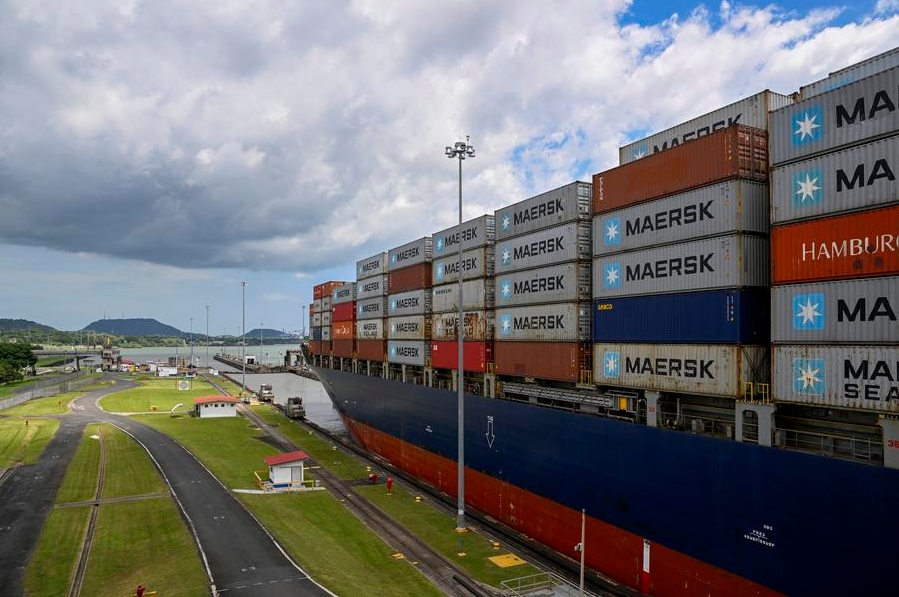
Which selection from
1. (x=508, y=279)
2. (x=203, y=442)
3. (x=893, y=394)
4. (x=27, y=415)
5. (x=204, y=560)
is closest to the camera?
(x=893, y=394)

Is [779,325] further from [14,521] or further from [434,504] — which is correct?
[14,521]

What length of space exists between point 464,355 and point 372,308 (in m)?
21.4

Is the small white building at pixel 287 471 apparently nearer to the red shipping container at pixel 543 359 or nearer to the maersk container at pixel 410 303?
the maersk container at pixel 410 303

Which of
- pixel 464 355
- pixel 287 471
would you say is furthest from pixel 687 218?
pixel 287 471

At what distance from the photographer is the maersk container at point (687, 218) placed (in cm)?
2247

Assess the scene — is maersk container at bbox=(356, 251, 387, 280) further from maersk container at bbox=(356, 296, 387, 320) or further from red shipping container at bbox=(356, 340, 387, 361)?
red shipping container at bbox=(356, 340, 387, 361)

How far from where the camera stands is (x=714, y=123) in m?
26.8

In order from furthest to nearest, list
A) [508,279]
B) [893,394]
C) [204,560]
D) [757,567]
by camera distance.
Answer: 1. [508,279]
2. [204,560]
3. [757,567]
4. [893,394]

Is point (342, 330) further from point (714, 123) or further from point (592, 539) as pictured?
point (714, 123)

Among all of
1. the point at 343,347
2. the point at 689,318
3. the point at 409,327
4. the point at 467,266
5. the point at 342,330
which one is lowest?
the point at 343,347

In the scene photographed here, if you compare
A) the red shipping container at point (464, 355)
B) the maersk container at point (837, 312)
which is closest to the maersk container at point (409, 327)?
the red shipping container at point (464, 355)

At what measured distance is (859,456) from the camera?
19.0 m

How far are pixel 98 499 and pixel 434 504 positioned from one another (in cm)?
2263

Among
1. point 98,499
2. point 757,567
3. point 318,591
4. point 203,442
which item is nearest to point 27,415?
point 203,442
